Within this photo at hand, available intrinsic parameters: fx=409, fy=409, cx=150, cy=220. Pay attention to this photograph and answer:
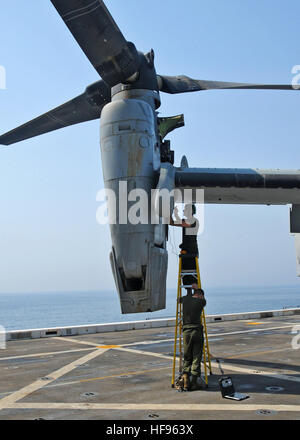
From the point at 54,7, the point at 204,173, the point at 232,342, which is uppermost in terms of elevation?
the point at 54,7

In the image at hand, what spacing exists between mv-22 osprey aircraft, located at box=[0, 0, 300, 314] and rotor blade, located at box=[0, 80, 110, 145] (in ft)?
4.55

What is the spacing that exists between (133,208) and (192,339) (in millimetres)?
3622

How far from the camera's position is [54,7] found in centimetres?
893

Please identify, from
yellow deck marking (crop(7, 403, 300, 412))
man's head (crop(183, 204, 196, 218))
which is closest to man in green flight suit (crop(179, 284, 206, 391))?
yellow deck marking (crop(7, 403, 300, 412))

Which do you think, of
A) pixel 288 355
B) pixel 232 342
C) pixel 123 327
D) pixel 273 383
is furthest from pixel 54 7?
pixel 123 327

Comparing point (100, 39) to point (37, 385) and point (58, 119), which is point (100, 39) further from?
point (37, 385)

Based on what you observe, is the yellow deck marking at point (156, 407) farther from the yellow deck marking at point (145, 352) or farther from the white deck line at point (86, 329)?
the white deck line at point (86, 329)

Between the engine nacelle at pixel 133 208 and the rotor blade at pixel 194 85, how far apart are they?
12.8 feet

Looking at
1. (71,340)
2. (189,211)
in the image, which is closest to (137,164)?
(189,211)

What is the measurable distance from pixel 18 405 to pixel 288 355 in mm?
9800
